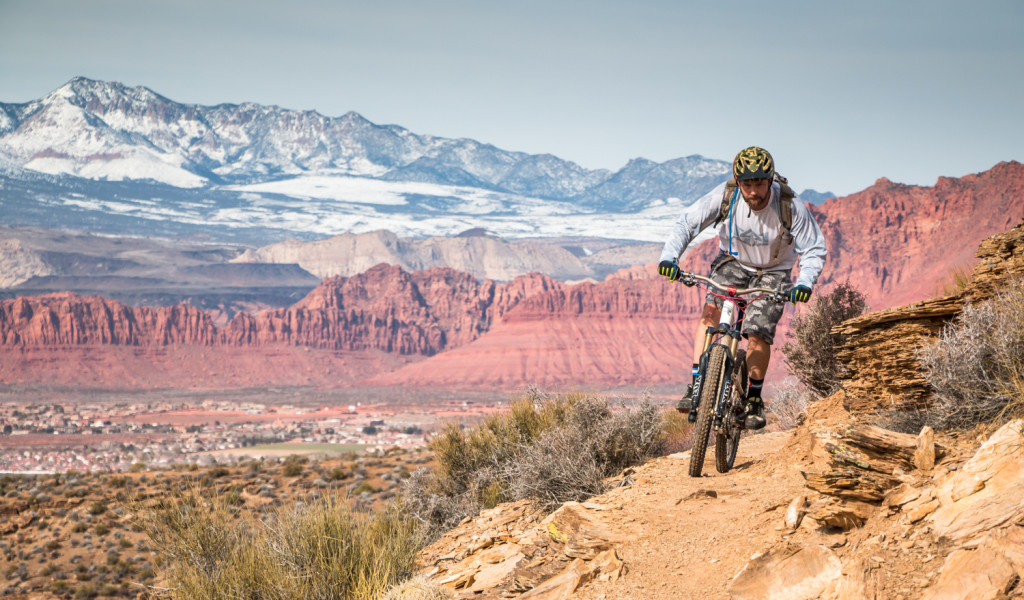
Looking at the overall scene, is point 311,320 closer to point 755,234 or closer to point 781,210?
point 755,234

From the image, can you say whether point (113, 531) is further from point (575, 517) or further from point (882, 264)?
point (882, 264)

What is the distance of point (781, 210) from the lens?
7.09 metres

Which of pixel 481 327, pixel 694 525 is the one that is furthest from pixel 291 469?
pixel 481 327

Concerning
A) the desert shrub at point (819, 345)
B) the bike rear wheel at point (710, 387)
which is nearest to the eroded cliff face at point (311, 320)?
the desert shrub at point (819, 345)

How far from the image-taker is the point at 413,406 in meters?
117

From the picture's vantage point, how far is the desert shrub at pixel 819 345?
11781 millimetres

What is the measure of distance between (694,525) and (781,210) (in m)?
2.49

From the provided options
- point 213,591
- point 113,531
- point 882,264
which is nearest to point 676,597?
point 213,591

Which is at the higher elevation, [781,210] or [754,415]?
[781,210]

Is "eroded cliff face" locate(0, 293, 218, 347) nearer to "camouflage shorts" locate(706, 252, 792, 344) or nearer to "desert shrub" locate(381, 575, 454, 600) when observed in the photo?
"desert shrub" locate(381, 575, 454, 600)

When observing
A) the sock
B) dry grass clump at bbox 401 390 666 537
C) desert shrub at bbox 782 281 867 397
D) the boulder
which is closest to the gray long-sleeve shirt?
the sock

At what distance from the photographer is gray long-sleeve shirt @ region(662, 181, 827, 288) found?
23.4 ft

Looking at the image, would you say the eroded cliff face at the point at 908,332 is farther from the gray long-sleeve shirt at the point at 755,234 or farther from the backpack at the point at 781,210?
the backpack at the point at 781,210

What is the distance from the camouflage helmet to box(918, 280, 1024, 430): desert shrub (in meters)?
1.91
